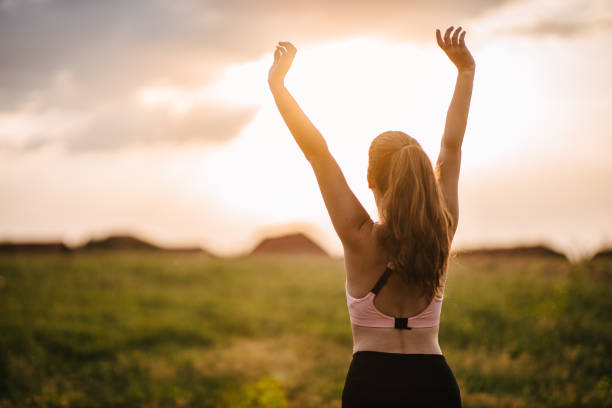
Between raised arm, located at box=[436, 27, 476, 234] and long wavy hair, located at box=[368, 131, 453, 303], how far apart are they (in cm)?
33

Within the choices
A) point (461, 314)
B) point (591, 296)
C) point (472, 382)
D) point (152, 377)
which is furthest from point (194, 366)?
point (591, 296)

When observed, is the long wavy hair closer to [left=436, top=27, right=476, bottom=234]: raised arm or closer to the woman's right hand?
[left=436, top=27, right=476, bottom=234]: raised arm

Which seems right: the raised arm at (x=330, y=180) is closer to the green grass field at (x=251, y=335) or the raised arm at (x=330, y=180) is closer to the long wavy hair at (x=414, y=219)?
the long wavy hair at (x=414, y=219)

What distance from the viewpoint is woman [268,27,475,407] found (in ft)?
7.56

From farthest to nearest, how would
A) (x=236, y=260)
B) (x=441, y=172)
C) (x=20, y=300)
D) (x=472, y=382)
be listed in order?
(x=236, y=260) < (x=20, y=300) < (x=472, y=382) < (x=441, y=172)

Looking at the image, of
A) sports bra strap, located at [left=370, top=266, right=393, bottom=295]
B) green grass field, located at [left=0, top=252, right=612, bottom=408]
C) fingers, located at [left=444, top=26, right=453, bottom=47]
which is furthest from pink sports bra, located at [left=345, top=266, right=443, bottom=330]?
green grass field, located at [left=0, top=252, right=612, bottom=408]

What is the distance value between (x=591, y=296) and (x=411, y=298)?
35.9 feet

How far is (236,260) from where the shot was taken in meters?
18.4

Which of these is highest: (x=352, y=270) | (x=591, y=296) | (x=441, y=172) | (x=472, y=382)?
(x=441, y=172)

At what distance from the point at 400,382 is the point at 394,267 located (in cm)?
59

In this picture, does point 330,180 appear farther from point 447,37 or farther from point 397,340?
point 447,37

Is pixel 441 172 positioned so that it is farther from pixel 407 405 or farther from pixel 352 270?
pixel 407 405

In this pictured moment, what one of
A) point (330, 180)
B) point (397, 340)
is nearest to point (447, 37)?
point (330, 180)

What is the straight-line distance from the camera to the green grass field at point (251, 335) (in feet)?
23.4
